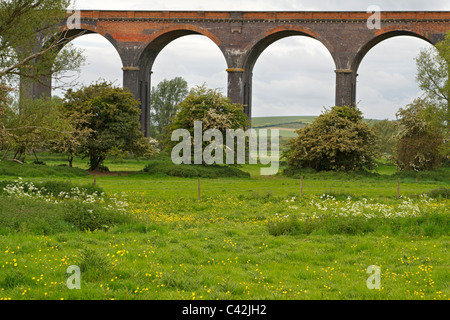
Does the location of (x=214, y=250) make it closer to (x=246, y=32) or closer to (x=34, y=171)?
(x=34, y=171)

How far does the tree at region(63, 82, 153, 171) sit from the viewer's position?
27.6 meters

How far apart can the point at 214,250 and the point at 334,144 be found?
19943 millimetres

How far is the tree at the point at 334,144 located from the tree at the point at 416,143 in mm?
2910

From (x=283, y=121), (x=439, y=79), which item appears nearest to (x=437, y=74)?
(x=439, y=79)

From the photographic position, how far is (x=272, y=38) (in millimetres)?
39094

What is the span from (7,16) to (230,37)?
2437 centimetres

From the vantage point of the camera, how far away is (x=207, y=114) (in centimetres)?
2928

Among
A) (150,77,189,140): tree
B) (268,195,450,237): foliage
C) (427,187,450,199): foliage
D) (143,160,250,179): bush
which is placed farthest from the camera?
(150,77,189,140): tree

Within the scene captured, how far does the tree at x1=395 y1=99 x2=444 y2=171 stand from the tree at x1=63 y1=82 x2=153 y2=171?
1500cm

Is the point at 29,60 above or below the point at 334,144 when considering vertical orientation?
above

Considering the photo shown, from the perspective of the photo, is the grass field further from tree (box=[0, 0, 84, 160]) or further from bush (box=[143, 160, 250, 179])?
bush (box=[143, 160, 250, 179])

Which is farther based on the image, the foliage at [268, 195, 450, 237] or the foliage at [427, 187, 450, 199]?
the foliage at [427, 187, 450, 199]

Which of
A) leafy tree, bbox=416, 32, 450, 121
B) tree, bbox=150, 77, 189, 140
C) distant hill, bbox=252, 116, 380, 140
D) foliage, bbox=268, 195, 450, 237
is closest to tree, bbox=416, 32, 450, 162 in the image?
leafy tree, bbox=416, 32, 450, 121

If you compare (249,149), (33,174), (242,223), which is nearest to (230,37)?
(249,149)
